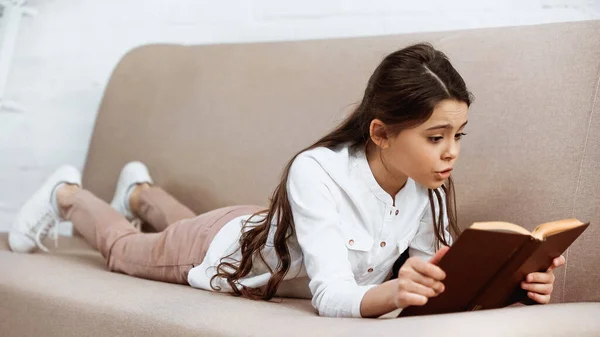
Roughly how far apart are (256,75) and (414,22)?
17.1 inches

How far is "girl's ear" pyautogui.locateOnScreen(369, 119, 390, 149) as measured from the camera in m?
1.38

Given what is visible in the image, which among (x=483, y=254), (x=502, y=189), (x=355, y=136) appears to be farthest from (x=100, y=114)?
(x=483, y=254)

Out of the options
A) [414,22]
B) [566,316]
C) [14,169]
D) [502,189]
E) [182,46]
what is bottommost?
[14,169]

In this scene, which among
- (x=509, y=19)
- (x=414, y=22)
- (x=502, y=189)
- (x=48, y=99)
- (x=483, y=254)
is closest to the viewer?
(x=483, y=254)

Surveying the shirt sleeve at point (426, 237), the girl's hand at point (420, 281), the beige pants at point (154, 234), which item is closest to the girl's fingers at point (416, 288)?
the girl's hand at point (420, 281)

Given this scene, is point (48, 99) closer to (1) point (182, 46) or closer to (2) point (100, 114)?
(2) point (100, 114)

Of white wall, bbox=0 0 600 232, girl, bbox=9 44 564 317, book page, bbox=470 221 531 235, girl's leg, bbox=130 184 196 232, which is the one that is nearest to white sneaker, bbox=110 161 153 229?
girl's leg, bbox=130 184 196 232

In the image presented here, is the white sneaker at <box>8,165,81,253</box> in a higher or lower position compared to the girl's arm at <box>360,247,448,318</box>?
lower

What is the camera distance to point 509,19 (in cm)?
200

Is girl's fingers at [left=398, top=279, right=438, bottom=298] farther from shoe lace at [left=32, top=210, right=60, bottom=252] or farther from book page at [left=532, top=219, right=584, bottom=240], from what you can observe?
shoe lace at [left=32, top=210, right=60, bottom=252]

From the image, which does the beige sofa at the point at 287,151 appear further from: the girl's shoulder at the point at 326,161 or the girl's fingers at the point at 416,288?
the girl's shoulder at the point at 326,161

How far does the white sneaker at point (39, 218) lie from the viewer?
78.2 inches

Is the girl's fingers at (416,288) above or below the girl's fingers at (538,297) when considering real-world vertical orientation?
above

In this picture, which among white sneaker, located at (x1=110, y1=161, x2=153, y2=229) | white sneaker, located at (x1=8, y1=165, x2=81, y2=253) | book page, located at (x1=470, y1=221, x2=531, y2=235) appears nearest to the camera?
book page, located at (x1=470, y1=221, x2=531, y2=235)
